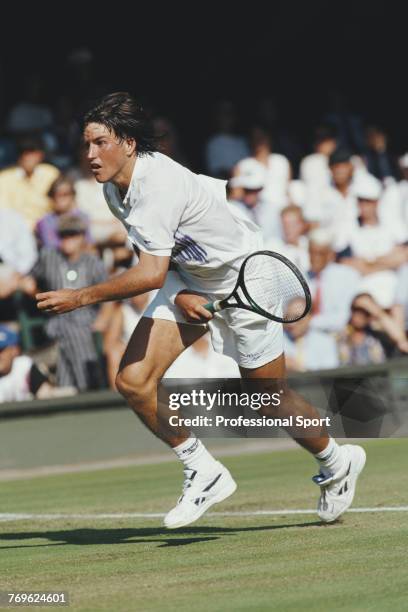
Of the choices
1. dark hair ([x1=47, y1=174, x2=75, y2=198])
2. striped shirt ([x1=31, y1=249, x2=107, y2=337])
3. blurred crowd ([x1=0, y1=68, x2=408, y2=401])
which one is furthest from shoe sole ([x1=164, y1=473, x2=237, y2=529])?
dark hair ([x1=47, y1=174, x2=75, y2=198])

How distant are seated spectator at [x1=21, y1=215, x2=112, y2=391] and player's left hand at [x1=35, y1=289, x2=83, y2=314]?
6150 millimetres

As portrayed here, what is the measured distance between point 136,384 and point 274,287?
101cm

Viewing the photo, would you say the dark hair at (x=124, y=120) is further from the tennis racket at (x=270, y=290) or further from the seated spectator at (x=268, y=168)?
the seated spectator at (x=268, y=168)

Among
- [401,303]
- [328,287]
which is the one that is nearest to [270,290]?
[328,287]

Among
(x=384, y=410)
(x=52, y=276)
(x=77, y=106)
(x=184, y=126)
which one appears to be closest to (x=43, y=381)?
(x=52, y=276)

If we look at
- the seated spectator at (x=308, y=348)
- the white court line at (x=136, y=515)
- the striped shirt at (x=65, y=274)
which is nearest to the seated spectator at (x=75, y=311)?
the striped shirt at (x=65, y=274)

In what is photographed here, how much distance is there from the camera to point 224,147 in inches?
672

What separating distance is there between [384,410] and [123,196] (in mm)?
6915

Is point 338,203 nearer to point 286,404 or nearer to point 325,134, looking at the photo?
point 325,134

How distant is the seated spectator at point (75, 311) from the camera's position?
13.0 meters

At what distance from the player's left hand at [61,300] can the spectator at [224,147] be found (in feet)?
33.2

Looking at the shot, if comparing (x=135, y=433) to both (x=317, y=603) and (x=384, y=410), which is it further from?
(x=317, y=603)

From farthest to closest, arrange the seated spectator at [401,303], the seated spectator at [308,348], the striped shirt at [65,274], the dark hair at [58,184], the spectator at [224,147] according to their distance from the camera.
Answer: the spectator at [224,147]
the seated spectator at [401,303]
the dark hair at [58,184]
the seated spectator at [308,348]
the striped shirt at [65,274]

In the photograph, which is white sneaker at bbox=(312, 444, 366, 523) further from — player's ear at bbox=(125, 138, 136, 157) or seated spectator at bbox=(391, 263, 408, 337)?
seated spectator at bbox=(391, 263, 408, 337)
